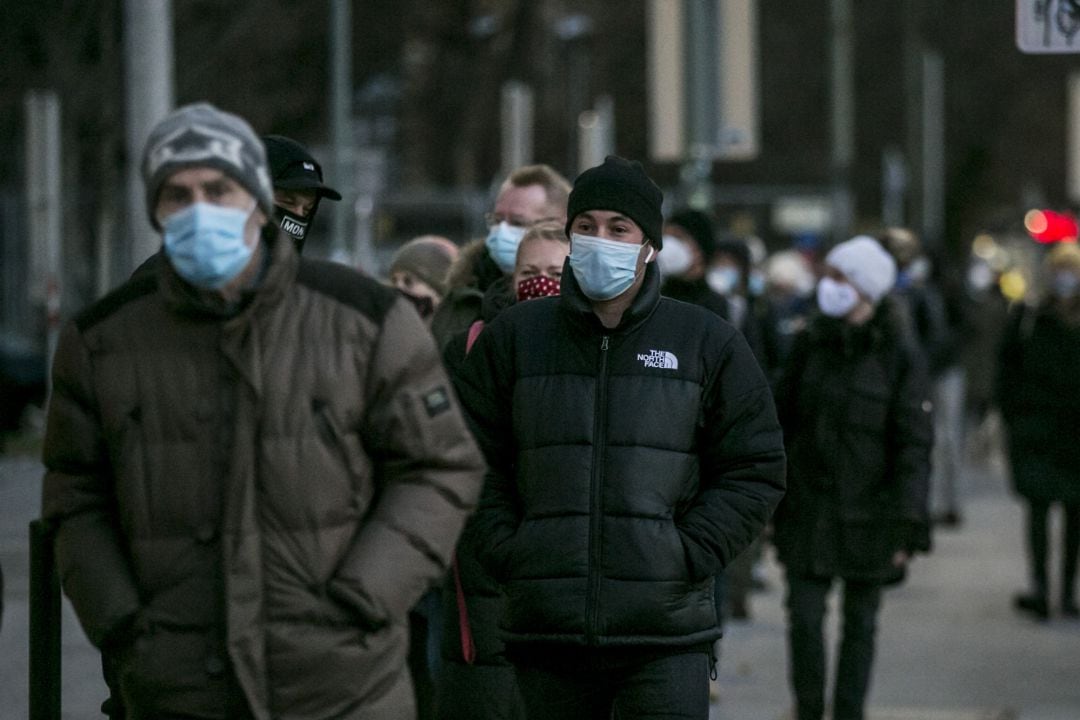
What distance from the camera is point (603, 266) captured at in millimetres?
5156

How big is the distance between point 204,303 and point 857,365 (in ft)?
14.3

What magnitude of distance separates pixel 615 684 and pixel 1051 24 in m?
2.80

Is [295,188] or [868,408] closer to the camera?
[295,188]

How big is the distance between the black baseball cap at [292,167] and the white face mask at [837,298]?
245 cm

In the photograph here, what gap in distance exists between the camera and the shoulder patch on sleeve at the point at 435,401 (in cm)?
405

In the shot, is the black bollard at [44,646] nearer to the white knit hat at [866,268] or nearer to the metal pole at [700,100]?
the white knit hat at [866,268]

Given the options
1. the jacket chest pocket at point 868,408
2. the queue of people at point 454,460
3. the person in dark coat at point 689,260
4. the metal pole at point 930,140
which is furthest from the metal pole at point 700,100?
the metal pole at point 930,140

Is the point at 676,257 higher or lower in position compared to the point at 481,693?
higher

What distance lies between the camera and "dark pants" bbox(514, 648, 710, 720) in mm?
5074

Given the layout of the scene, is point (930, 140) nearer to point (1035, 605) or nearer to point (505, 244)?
point (1035, 605)

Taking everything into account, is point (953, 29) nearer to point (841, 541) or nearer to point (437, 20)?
point (437, 20)

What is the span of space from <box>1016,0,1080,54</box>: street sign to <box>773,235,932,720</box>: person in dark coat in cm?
137

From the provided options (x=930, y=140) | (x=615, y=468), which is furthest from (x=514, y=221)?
(x=930, y=140)

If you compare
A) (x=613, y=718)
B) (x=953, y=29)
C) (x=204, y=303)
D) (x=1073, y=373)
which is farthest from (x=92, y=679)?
(x=953, y=29)
